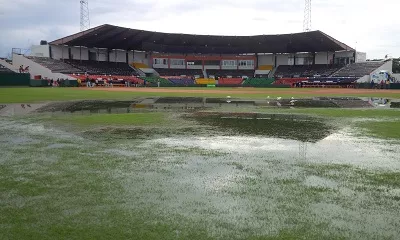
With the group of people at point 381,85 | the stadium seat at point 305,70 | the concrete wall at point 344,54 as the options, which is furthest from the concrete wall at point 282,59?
the group of people at point 381,85

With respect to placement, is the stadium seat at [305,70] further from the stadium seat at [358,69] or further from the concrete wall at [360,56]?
the concrete wall at [360,56]

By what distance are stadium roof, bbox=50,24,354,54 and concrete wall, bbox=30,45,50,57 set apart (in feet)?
9.49

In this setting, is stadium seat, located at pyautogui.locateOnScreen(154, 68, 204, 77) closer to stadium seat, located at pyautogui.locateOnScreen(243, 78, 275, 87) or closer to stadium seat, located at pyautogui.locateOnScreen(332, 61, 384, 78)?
stadium seat, located at pyautogui.locateOnScreen(243, 78, 275, 87)

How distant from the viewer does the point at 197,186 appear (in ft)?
21.3

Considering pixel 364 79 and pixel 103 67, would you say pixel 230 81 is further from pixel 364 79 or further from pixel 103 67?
pixel 103 67

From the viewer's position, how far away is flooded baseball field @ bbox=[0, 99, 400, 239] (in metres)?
4.64

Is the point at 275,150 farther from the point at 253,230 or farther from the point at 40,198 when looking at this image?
the point at 40,198

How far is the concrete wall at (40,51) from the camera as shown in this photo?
250ft

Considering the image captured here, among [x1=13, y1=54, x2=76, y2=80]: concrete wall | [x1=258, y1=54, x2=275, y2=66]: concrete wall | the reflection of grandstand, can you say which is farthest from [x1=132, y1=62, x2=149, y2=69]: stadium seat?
[x1=258, y1=54, x2=275, y2=66]: concrete wall

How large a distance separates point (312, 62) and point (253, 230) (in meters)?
94.8

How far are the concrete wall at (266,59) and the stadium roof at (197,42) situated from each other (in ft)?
13.4

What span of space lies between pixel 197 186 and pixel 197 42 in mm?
91021

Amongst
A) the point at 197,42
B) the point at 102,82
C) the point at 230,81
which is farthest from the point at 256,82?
the point at 102,82

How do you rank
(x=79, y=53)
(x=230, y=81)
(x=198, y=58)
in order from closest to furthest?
(x=79, y=53) < (x=230, y=81) < (x=198, y=58)
